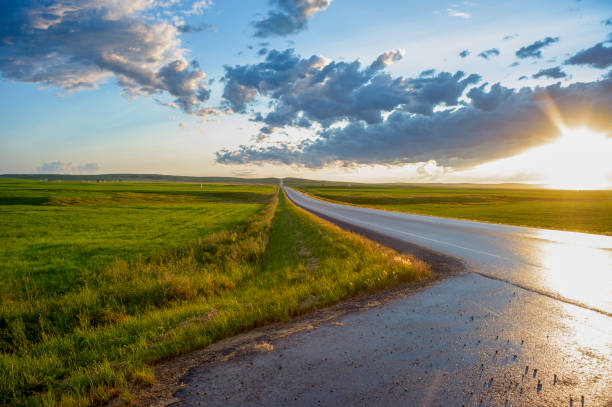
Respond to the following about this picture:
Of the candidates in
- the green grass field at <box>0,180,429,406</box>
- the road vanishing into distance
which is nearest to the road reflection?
the road vanishing into distance

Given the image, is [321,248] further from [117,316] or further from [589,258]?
[589,258]

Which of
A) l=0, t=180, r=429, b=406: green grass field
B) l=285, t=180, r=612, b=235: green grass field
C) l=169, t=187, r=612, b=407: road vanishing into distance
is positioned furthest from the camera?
l=285, t=180, r=612, b=235: green grass field

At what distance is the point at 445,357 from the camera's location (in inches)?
151

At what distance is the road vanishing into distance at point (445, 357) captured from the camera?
10.3 ft

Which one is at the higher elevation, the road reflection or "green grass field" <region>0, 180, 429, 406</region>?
the road reflection

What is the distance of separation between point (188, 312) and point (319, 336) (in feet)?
11.0

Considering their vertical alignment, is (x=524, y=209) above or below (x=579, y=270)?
below

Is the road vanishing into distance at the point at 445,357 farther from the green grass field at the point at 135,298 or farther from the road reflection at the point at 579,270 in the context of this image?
the green grass field at the point at 135,298

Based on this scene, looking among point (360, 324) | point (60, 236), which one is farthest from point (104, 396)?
point (60, 236)

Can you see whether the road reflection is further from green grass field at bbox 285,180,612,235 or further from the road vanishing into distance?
green grass field at bbox 285,180,612,235

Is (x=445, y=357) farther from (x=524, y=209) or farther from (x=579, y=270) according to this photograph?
(x=524, y=209)

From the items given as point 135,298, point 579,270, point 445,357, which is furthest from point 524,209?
point 135,298

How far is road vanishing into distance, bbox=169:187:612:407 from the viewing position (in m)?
3.13

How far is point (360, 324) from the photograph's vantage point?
5051 millimetres
